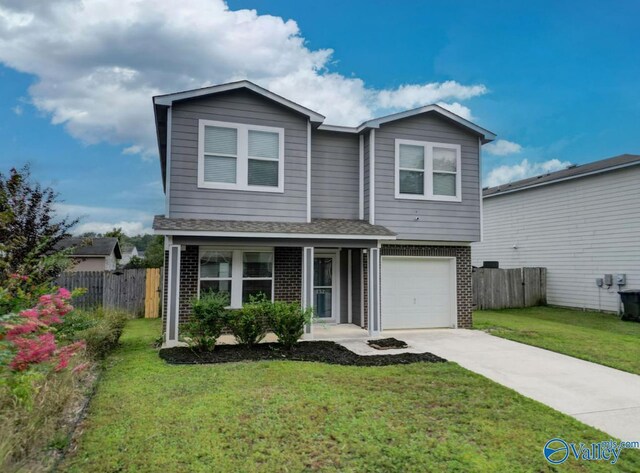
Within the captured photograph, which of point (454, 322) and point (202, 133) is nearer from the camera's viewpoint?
point (202, 133)

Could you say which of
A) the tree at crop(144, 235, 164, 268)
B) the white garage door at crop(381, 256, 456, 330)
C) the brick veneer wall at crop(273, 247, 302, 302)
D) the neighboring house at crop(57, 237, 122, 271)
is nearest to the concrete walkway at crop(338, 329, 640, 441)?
the white garage door at crop(381, 256, 456, 330)

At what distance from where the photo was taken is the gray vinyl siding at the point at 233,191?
987 centimetres

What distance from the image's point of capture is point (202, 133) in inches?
395

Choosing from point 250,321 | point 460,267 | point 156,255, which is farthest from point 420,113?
point 156,255

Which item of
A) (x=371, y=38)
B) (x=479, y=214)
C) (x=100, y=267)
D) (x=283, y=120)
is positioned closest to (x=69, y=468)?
(x=283, y=120)

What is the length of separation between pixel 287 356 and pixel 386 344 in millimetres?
2482

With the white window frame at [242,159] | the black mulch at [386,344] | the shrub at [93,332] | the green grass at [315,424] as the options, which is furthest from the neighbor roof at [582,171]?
the shrub at [93,332]

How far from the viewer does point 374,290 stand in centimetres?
1058

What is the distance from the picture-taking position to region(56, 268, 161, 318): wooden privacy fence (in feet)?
49.3

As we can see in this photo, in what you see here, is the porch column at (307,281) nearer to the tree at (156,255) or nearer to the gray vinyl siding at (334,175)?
the gray vinyl siding at (334,175)

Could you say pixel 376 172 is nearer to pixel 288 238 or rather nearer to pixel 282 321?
pixel 288 238

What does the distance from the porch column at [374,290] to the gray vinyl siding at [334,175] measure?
1700mm

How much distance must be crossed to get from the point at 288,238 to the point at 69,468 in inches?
262

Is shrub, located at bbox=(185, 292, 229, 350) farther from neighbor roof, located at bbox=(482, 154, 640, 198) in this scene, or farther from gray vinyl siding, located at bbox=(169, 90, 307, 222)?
neighbor roof, located at bbox=(482, 154, 640, 198)
